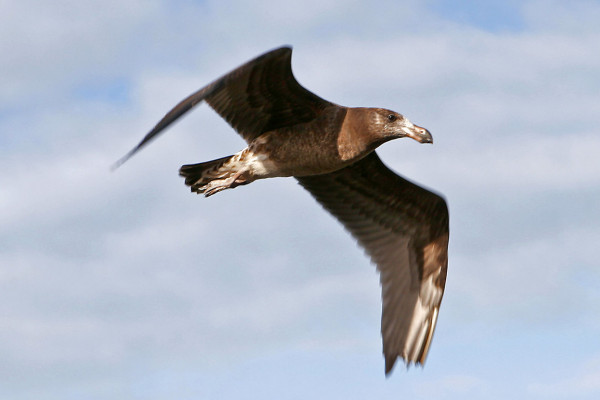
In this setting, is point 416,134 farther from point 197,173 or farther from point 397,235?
point 197,173

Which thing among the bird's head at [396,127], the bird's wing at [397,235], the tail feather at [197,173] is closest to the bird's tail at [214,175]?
the tail feather at [197,173]

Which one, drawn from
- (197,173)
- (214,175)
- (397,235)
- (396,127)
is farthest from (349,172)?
(197,173)

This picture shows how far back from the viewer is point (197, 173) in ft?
31.8

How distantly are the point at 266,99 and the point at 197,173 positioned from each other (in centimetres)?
120

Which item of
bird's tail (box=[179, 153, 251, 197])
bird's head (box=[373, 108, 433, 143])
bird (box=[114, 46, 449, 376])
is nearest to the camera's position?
bird (box=[114, 46, 449, 376])

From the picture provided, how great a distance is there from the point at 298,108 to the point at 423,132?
1.31 metres

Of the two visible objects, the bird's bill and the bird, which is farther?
the bird's bill

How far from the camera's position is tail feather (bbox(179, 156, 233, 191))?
9.65m

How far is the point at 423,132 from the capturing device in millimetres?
9250

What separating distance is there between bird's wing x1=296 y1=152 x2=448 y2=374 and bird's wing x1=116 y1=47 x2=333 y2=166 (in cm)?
131

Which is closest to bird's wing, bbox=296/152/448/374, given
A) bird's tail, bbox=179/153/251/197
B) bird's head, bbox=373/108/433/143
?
bird's head, bbox=373/108/433/143

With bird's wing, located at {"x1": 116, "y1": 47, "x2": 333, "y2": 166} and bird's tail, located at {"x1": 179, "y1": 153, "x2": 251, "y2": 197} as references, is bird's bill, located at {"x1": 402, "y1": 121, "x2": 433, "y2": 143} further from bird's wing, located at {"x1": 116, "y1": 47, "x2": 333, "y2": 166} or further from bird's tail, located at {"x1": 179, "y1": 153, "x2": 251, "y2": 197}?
bird's tail, located at {"x1": 179, "y1": 153, "x2": 251, "y2": 197}

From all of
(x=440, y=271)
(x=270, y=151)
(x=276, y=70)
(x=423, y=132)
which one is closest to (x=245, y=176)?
(x=270, y=151)

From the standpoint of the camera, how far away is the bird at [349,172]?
902 cm
